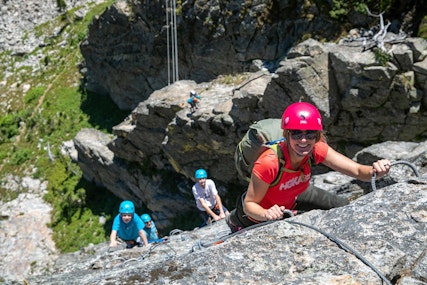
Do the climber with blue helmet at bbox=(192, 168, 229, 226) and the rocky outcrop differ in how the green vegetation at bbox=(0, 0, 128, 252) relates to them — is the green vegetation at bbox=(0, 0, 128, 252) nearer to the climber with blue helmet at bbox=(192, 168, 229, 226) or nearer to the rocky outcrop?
the rocky outcrop

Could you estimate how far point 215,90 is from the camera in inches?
914

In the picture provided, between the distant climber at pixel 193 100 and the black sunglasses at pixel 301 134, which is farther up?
the black sunglasses at pixel 301 134

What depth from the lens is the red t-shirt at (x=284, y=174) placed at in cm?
506

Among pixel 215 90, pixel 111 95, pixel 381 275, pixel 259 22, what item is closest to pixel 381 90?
pixel 215 90

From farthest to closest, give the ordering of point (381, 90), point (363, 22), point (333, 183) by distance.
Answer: point (363, 22), point (381, 90), point (333, 183)

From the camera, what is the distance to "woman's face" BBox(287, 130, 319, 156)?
502 cm

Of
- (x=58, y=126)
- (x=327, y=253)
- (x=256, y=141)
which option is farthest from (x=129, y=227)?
(x=58, y=126)

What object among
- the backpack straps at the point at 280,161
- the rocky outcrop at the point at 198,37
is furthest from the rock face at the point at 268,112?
the backpack straps at the point at 280,161

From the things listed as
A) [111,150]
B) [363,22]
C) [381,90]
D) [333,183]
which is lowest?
[111,150]

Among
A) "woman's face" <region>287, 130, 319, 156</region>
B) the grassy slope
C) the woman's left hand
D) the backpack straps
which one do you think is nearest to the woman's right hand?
the backpack straps

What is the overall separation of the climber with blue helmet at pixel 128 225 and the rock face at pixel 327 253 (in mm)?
7753

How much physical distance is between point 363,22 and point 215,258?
70.6 ft

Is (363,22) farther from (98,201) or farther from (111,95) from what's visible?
(111,95)

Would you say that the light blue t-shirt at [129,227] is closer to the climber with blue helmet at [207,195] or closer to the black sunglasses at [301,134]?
the climber with blue helmet at [207,195]
